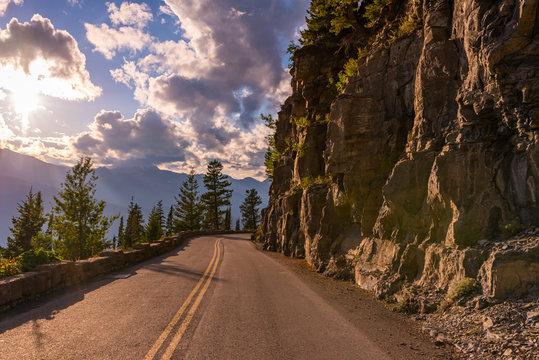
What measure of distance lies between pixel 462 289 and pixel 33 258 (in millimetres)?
12294

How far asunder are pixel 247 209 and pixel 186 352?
7648cm

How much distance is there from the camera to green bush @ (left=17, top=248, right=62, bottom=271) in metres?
8.75

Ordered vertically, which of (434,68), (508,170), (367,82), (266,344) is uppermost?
(367,82)

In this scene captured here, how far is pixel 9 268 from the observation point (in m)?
8.25

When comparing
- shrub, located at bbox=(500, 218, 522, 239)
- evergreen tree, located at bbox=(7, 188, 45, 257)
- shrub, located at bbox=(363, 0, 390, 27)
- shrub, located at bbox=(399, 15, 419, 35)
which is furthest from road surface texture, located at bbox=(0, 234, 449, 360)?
evergreen tree, located at bbox=(7, 188, 45, 257)

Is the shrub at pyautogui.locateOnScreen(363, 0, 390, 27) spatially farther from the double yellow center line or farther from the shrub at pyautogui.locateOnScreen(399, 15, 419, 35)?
the double yellow center line

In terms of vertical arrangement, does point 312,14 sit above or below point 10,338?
above

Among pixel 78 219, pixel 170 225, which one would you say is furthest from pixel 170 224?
pixel 78 219

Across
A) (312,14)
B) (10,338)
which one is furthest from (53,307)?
(312,14)

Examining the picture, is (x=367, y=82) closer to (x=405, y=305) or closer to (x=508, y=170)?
(x=508, y=170)

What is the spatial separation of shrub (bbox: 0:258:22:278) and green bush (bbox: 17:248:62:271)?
0.58ft

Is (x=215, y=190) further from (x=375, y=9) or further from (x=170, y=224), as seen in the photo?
(x=375, y=9)

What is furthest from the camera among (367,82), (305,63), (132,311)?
(305,63)

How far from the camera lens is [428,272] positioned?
8.04m
